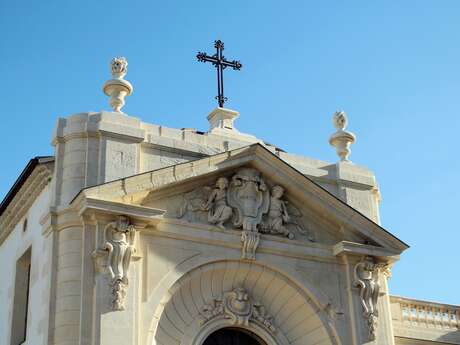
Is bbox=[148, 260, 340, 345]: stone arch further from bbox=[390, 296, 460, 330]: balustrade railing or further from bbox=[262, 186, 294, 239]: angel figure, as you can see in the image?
bbox=[390, 296, 460, 330]: balustrade railing

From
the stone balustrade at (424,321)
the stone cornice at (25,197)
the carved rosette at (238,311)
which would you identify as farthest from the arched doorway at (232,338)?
the stone cornice at (25,197)

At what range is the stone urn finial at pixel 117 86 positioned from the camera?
1986cm

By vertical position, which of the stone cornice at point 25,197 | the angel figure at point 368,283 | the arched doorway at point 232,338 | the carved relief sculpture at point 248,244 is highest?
the stone cornice at point 25,197

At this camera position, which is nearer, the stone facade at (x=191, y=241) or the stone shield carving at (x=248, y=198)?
the stone facade at (x=191, y=241)

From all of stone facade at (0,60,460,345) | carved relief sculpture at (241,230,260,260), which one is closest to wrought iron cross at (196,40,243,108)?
stone facade at (0,60,460,345)

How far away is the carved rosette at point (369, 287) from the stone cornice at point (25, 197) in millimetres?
6999

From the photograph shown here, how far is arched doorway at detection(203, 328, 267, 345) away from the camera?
19500 millimetres

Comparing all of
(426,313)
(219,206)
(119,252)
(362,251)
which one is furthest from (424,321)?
(119,252)

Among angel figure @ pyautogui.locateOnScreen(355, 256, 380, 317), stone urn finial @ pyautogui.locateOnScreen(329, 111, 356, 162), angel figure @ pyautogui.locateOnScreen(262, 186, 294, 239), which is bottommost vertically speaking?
angel figure @ pyautogui.locateOnScreen(355, 256, 380, 317)

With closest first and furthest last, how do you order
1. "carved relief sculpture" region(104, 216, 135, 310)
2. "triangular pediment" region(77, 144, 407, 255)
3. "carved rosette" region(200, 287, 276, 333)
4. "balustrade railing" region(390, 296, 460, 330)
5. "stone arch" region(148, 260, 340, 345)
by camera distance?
"carved relief sculpture" region(104, 216, 135, 310) < "stone arch" region(148, 260, 340, 345) < "triangular pediment" region(77, 144, 407, 255) < "carved rosette" region(200, 287, 276, 333) < "balustrade railing" region(390, 296, 460, 330)

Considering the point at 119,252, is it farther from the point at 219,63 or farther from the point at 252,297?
the point at 219,63

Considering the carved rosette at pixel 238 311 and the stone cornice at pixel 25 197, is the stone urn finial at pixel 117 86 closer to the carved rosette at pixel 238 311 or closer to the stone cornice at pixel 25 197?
the stone cornice at pixel 25 197

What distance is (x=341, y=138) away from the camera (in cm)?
2244

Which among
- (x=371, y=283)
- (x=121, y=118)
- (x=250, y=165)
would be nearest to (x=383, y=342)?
(x=371, y=283)
